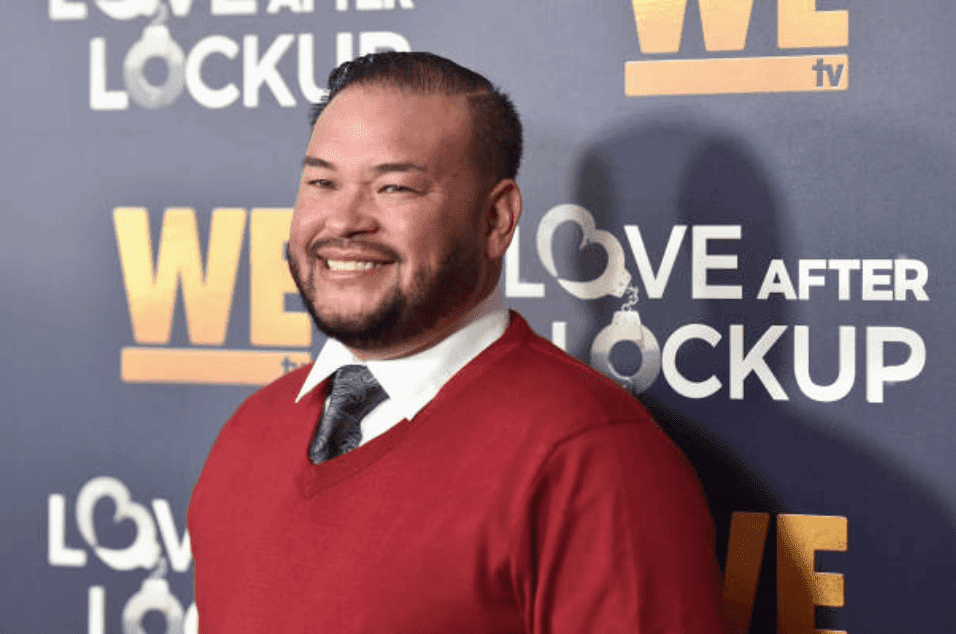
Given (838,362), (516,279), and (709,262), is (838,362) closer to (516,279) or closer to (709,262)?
(709,262)

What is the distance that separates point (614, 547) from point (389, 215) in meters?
0.32

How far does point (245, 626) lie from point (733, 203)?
2.22 feet

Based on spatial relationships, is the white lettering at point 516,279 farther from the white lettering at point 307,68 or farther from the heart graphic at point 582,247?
the white lettering at point 307,68

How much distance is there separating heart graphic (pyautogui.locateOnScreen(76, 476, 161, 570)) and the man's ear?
0.71m

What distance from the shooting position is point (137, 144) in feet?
4.79

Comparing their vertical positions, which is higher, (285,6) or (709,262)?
(285,6)

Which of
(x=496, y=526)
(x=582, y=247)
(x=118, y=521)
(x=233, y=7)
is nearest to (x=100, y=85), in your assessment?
(x=233, y=7)

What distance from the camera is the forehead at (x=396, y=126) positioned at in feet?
3.07

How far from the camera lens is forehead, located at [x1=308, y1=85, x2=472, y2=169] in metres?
0.94

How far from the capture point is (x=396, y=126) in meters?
0.94

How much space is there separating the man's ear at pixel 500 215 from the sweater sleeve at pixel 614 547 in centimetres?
21

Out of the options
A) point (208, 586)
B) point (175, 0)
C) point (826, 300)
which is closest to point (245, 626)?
point (208, 586)

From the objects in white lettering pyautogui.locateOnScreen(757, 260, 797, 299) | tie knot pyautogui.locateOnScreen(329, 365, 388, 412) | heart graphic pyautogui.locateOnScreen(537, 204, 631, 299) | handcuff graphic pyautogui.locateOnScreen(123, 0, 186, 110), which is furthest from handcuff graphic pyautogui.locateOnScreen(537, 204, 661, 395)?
handcuff graphic pyautogui.locateOnScreen(123, 0, 186, 110)

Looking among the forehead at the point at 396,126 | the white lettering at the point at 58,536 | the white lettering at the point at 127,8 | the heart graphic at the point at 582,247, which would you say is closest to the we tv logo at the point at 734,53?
the heart graphic at the point at 582,247
